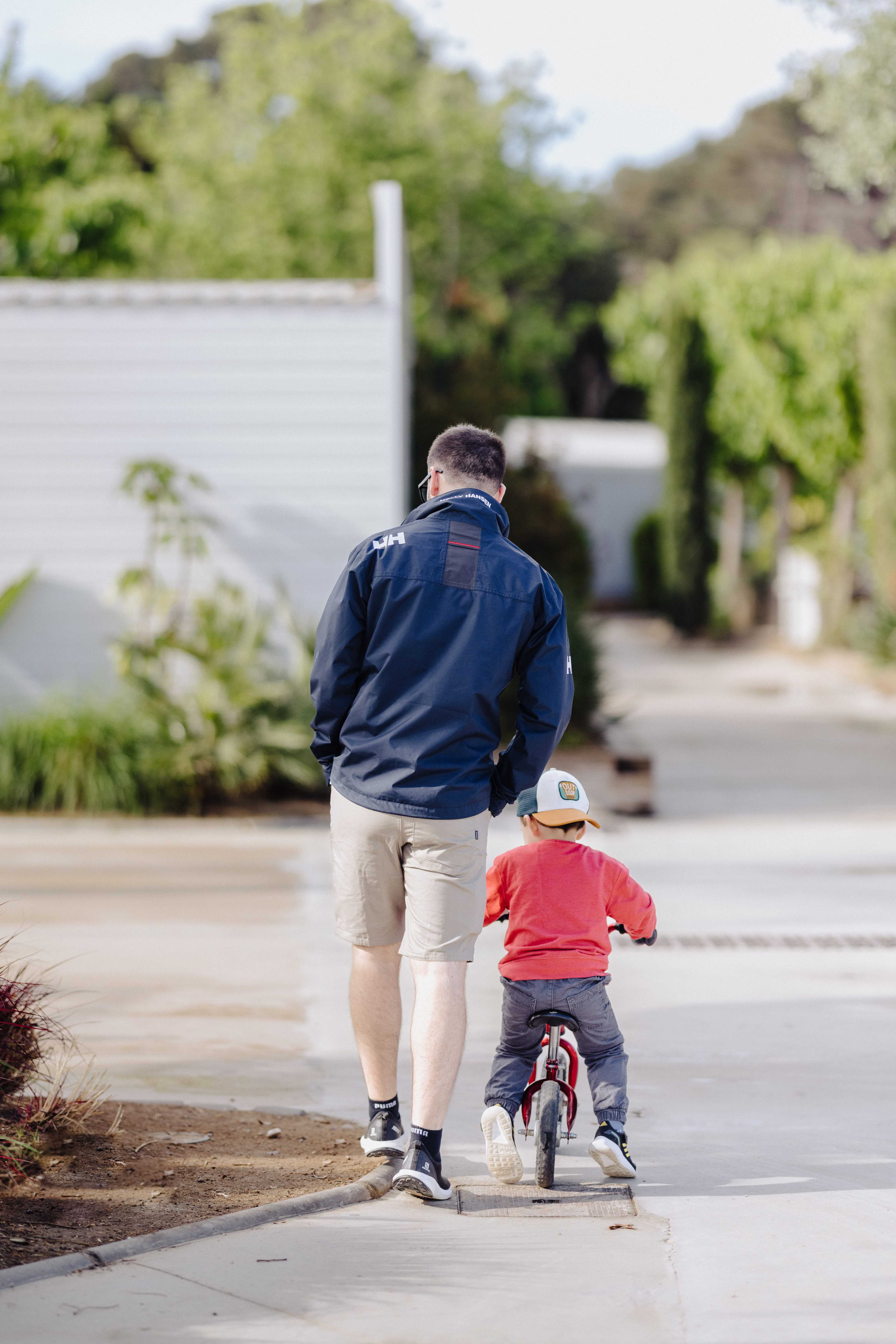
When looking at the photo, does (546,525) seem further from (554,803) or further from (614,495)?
(614,495)

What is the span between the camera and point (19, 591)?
12289 mm

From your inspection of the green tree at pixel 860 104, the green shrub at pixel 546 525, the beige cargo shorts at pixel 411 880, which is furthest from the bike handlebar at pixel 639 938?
the green tree at pixel 860 104

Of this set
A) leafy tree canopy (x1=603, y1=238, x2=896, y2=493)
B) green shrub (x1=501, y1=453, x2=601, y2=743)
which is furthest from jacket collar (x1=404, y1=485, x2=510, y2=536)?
leafy tree canopy (x1=603, y1=238, x2=896, y2=493)

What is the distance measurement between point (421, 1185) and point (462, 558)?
162 centimetres

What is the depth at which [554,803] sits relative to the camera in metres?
4.41

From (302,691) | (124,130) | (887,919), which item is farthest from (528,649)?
(124,130)

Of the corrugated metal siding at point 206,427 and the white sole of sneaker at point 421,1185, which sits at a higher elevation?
the corrugated metal siding at point 206,427

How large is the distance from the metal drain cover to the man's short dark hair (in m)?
1.89

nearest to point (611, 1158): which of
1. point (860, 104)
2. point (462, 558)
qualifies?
point (462, 558)

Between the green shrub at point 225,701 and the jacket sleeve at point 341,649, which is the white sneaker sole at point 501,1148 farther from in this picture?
the green shrub at point 225,701

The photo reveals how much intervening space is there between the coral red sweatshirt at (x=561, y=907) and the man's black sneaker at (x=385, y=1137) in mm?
519

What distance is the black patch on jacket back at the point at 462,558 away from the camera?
419 centimetres

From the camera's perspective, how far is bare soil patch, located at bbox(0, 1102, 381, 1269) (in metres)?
3.77

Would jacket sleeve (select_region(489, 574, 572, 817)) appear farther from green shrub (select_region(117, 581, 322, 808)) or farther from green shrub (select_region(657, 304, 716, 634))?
green shrub (select_region(657, 304, 716, 634))
